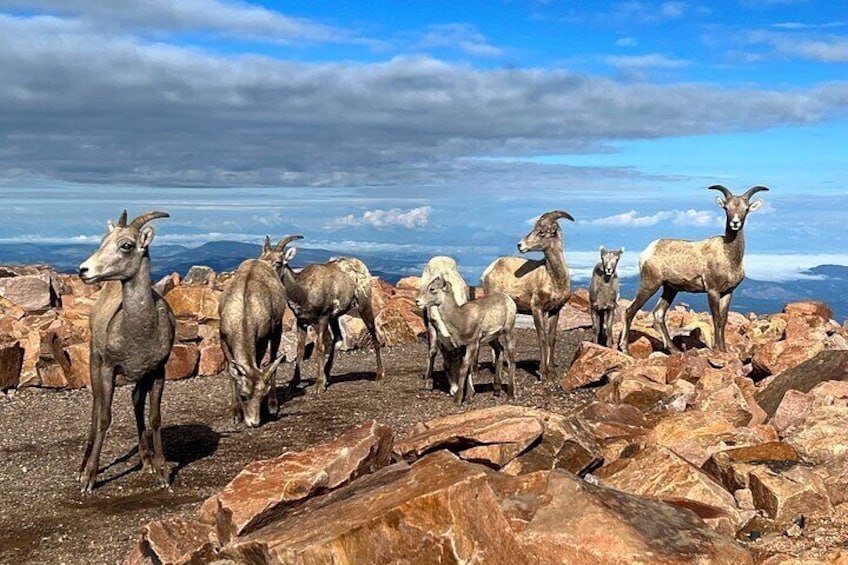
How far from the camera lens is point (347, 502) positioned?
773cm

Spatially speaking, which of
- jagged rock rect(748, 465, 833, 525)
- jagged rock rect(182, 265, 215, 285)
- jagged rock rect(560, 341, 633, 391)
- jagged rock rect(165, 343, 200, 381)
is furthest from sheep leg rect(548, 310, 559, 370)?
jagged rock rect(182, 265, 215, 285)

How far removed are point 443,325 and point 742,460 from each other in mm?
7241

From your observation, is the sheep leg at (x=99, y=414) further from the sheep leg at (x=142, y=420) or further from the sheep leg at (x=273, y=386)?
the sheep leg at (x=273, y=386)

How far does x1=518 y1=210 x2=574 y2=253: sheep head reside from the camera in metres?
20.2

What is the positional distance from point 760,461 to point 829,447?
1.26 meters

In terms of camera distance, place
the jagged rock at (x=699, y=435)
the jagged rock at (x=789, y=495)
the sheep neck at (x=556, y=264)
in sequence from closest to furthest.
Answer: the jagged rock at (x=789, y=495) < the jagged rock at (x=699, y=435) < the sheep neck at (x=556, y=264)

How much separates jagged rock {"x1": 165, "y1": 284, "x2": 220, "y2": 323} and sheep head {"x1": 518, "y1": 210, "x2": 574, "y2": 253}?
10.5 meters

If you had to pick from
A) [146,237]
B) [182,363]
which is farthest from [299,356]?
[146,237]

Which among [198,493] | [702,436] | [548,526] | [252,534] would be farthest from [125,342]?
[702,436]

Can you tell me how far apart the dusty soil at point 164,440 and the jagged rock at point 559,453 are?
4.34 m

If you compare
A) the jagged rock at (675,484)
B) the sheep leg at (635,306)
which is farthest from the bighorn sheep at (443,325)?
the jagged rock at (675,484)

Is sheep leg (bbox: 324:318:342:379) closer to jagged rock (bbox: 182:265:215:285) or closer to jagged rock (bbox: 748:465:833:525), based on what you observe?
jagged rock (bbox: 748:465:833:525)

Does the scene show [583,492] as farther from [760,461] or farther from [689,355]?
[689,355]

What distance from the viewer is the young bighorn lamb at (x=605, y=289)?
833 inches
